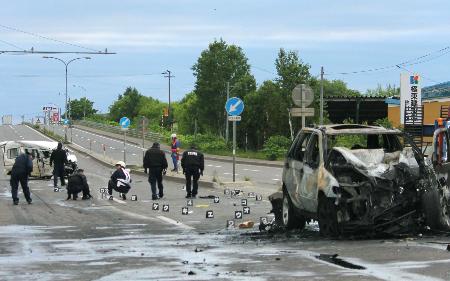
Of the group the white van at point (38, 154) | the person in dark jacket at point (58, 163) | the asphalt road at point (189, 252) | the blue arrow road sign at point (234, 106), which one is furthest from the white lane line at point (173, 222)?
the white van at point (38, 154)

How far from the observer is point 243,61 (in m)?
88.2

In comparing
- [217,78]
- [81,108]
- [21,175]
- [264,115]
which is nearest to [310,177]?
[21,175]

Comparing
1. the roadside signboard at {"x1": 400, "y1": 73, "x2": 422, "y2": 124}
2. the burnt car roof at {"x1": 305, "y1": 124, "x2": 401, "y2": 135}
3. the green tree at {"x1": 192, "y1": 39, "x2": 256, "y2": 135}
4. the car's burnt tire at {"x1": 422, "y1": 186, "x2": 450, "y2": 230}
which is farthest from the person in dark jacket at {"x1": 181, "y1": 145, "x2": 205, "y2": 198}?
the green tree at {"x1": 192, "y1": 39, "x2": 256, "y2": 135}

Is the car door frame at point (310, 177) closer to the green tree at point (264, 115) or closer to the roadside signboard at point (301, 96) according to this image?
the roadside signboard at point (301, 96)

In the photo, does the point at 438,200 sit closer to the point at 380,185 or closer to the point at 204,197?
the point at 380,185

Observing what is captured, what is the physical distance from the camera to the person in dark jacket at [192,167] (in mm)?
23984

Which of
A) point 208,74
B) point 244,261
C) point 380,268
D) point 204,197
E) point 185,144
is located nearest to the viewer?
point 380,268

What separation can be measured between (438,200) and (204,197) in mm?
12630

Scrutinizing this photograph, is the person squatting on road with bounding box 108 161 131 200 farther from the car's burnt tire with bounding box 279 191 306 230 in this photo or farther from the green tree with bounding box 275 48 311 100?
the green tree with bounding box 275 48 311 100

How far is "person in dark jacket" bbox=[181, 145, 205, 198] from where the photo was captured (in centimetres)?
2398

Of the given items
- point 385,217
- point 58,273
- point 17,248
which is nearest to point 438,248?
point 385,217

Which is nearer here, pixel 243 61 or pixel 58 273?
pixel 58 273

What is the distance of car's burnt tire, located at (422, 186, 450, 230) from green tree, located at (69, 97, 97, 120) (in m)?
165

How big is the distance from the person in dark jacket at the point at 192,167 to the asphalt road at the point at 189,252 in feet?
19.1
